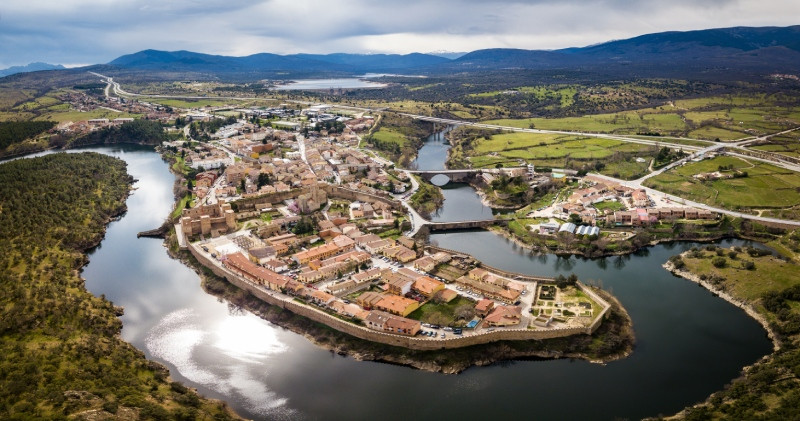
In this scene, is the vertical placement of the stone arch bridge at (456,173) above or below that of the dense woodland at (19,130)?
below

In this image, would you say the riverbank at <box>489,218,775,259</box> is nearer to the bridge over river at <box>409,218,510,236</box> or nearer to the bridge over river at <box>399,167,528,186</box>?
the bridge over river at <box>409,218,510,236</box>

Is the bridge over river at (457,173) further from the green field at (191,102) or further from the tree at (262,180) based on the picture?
the green field at (191,102)

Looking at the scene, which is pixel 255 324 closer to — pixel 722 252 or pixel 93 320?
pixel 93 320

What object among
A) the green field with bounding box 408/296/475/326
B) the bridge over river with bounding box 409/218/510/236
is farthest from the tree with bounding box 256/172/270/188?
the green field with bounding box 408/296/475/326

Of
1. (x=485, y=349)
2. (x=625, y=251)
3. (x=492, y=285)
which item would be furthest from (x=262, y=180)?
(x=625, y=251)

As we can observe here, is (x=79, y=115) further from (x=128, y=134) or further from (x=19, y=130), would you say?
(x=128, y=134)

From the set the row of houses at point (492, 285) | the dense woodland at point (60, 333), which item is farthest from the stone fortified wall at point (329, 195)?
the row of houses at point (492, 285)

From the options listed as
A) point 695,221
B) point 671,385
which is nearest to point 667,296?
point 671,385
